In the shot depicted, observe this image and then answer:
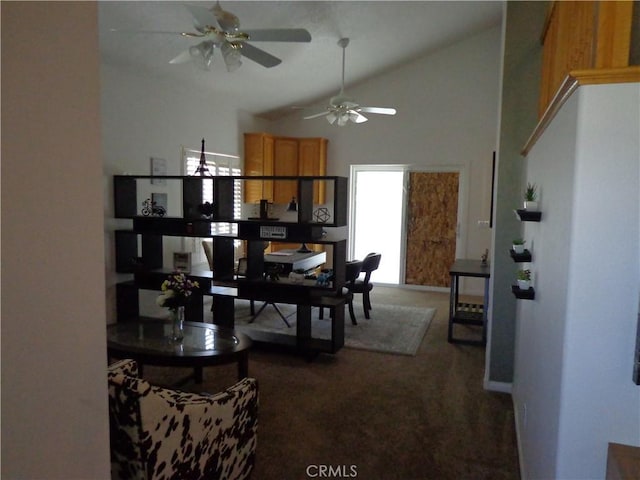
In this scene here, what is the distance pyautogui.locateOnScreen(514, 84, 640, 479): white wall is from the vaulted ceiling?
346cm

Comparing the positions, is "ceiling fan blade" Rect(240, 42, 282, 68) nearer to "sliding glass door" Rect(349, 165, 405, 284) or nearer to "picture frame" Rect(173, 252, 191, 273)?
"picture frame" Rect(173, 252, 191, 273)

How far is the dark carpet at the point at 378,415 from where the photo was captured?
2684 mm

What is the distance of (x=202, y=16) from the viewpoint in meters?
2.91

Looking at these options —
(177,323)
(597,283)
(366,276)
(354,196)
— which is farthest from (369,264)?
(597,283)

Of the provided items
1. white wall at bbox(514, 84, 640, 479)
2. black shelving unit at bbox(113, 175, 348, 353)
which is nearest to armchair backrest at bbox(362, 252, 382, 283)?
black shelving unit at bbox(113, 175, 348, 353)

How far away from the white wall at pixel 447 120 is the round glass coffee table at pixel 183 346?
191 inches

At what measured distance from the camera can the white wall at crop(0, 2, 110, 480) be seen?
72 centimetres

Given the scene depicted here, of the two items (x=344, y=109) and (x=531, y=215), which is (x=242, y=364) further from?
(x=344, y=109)

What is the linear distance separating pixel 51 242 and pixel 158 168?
16.4 feet

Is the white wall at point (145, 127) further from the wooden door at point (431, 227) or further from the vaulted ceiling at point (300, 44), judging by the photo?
Answer: the wooden door at point (431, 227)

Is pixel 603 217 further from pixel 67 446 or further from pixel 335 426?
pixel 335 426

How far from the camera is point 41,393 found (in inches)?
31.2

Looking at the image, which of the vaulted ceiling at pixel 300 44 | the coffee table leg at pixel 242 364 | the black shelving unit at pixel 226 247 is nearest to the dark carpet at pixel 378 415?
the coffee table leg at pixel 242 364

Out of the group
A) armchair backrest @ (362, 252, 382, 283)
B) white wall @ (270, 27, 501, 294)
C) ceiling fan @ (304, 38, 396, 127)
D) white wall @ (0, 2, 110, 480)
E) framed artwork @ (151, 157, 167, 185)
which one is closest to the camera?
white wall @ (0, 2, 110, 480)
